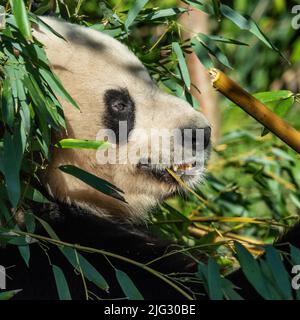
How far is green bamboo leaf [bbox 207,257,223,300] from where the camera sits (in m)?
2.29

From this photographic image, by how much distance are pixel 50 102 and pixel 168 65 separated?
3.13 feet

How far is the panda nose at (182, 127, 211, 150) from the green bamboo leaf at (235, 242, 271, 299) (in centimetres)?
51

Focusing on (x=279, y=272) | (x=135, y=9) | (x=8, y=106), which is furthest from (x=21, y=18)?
(x=279, y=272)

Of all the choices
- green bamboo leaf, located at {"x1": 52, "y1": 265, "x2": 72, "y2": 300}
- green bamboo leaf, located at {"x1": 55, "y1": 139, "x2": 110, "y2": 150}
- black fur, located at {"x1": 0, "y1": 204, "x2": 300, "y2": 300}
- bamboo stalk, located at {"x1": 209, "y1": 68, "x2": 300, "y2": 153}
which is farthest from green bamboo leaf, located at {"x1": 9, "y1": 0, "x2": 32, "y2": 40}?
black fur, located at {"x1": 0, "y1": 204, "x2": 300, "y2": 300}

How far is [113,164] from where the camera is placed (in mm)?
2943

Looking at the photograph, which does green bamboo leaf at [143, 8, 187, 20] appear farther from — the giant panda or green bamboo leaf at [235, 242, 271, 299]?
green bamboo leaf at [235, 242, 271, 299]

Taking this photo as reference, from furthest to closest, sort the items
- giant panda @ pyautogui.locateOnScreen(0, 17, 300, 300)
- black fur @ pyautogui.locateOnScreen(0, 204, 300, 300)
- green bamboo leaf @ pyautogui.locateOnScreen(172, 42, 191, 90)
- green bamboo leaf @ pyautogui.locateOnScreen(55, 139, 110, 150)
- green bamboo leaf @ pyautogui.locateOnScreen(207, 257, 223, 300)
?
green bamboo leaf @ pyautogui.locateOnScreen(172, 42, 191, 90) < giant panda @ pyautogui.locateOnScreen(0, 17, 300, 300) < black fur @ pyautogui.locateOnScreen(0, 204, 300, 300) < green bamboo leaf @ pyautogui.locateOnScreen(55, 139, 110, 150) < green bamboo leaf @ pyautogui.locateOnScreen(207, 257, 223, 300)

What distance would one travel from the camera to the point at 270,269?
2414 millimetres

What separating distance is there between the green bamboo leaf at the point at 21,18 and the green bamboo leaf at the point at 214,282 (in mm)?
768

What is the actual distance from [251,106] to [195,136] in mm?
508

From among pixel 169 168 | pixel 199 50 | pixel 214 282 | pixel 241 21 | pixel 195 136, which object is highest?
pixel 241 21

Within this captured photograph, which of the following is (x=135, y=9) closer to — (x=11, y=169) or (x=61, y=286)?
(x=11, y=169)

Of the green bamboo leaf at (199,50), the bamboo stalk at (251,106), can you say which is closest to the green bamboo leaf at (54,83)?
the bamboo stalk at (251,106)
